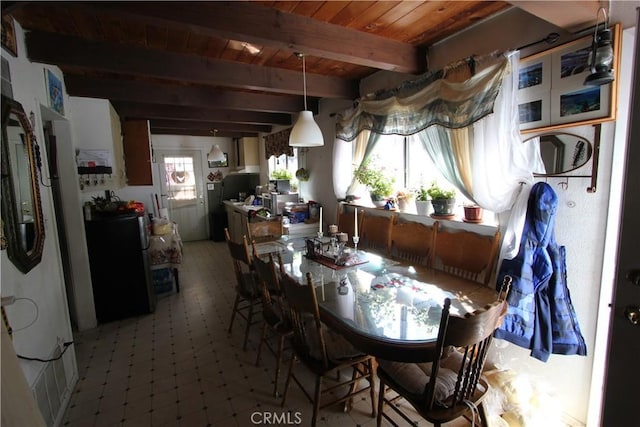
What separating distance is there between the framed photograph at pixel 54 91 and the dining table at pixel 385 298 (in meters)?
2.17

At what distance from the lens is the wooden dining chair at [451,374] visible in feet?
3.80

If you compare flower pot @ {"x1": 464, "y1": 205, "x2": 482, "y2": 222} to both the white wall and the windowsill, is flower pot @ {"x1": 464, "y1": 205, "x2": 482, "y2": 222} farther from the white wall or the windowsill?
the white wall

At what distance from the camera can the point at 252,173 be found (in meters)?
6.52

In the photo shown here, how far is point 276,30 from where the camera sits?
1807mm

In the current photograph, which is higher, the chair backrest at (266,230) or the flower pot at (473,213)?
the flower pot at (473,213)

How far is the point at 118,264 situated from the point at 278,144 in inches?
112

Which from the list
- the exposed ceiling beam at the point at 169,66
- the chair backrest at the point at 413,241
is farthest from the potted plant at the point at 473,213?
the exposed ceiling beam at the point at 169,66

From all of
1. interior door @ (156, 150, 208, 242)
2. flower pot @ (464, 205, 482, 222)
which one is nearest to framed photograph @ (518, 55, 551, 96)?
flower pot @ (464, 205, 482, 222)

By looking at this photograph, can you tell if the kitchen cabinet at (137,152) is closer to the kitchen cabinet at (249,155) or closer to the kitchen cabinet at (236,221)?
the kitchen cabinet at (236,221)

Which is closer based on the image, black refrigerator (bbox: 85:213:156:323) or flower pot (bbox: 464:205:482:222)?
flower pot (bbox: 464:205:482:222)

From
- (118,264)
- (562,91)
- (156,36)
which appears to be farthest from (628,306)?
(118,264)

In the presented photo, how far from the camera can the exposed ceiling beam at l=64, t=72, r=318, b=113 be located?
9.64 ft

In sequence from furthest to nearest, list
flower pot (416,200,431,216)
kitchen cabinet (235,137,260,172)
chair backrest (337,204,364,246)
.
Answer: kitchen cabinet (235,137,260,172) → chair backrest (337,204,364,246) → flower pot (416,200,431,216)

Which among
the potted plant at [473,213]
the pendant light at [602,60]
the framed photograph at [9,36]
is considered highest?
the framed photograph at [9,36]
